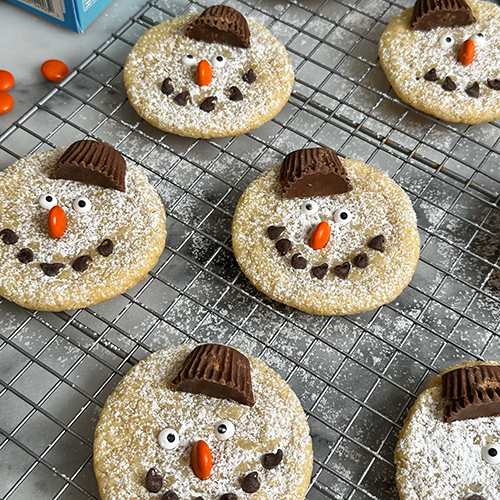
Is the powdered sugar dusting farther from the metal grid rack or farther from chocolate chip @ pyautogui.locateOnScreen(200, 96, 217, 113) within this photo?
chocolate chip @ pyautogui.locateOnScreen(200, 96, 217, 113)

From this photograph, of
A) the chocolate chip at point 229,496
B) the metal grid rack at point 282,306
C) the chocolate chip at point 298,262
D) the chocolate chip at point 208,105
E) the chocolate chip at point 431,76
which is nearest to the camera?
the chocolate chip at point 229,496

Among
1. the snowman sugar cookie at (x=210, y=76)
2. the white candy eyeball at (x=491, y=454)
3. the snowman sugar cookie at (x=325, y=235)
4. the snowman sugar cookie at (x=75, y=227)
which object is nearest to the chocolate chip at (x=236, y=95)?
the snowman sugar cookie at (x=210, y=76)

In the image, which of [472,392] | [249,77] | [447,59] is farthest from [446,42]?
[472,392]

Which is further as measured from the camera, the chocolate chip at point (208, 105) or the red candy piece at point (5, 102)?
the red candy piece at point (5, 102)

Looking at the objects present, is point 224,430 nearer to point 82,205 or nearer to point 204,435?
point 204,435

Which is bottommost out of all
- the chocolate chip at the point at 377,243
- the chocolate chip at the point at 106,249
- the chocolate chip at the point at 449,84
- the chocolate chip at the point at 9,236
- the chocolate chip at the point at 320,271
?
the chocolate chip at the point at 320,271

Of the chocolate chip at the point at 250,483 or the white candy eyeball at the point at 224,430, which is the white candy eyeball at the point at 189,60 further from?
the chocolate chip at the point at 250,483
